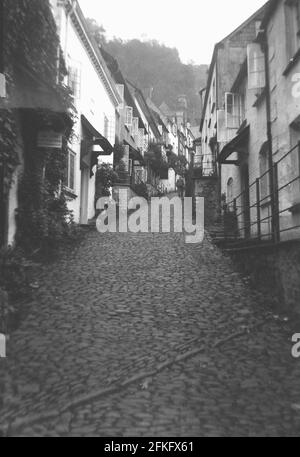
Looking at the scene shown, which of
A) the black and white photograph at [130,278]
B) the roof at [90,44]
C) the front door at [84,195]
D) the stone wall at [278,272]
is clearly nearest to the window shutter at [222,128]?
the black and white photograph at [130,278]

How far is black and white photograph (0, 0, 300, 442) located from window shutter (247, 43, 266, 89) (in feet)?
0.12

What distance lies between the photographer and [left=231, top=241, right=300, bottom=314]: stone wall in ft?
19.4

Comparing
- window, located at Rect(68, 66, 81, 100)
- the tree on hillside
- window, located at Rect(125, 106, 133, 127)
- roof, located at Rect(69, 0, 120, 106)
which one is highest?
the tree on hillside

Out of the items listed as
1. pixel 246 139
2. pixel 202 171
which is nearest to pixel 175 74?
pixel 202 171

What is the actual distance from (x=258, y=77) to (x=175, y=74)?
5425 centimetres

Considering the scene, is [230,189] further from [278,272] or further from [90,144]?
[278,272]

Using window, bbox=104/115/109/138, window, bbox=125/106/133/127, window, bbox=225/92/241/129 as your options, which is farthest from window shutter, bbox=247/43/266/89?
window, bbox=125/106/133/127

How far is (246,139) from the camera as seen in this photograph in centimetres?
1349

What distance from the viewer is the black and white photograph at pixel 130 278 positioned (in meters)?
3.43

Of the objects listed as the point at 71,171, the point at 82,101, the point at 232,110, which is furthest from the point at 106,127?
the point at 71,171

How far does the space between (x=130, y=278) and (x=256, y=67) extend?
701cm

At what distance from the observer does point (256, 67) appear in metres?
11.4

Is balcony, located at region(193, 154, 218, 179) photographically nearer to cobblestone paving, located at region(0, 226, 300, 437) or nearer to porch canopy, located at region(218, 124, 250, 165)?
porch canopy, located at region(218, 124, 250, 165)
